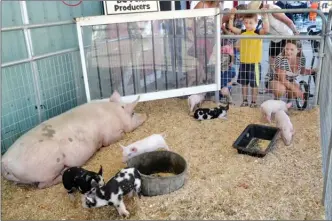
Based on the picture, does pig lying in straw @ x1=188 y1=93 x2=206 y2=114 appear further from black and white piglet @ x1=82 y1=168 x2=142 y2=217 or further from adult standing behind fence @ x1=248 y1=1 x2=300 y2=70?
black and white piglet @ x1=82 y1=168 x2=142 y2=217

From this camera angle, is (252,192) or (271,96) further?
(271,96)

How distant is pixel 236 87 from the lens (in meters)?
5.15

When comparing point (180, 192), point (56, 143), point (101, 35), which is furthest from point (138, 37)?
point (180, 192)

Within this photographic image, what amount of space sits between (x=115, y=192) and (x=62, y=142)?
106 cm

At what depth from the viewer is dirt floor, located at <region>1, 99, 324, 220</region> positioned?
252 cm

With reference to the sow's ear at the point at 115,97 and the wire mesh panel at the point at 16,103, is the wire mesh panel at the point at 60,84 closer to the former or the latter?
the wire mesh panel at the point at 16,103

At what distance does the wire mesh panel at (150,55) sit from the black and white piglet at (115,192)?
80.0 inches

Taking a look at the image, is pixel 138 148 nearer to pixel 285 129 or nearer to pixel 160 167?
pixel 160 167

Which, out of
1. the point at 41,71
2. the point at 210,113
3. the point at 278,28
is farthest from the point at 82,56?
the point at 278,28

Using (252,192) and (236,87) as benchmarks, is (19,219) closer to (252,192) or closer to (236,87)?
(252,192)

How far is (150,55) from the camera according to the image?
449cm

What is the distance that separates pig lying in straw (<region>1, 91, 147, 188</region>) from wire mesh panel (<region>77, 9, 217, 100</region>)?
0.48 m

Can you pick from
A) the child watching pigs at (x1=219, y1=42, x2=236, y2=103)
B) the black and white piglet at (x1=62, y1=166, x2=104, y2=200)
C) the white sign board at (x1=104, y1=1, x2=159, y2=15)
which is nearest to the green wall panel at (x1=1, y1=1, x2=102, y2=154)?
the white sign board at (x1=104, y1=1, x2=159, y2=15)

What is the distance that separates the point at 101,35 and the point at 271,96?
248 centimetres
